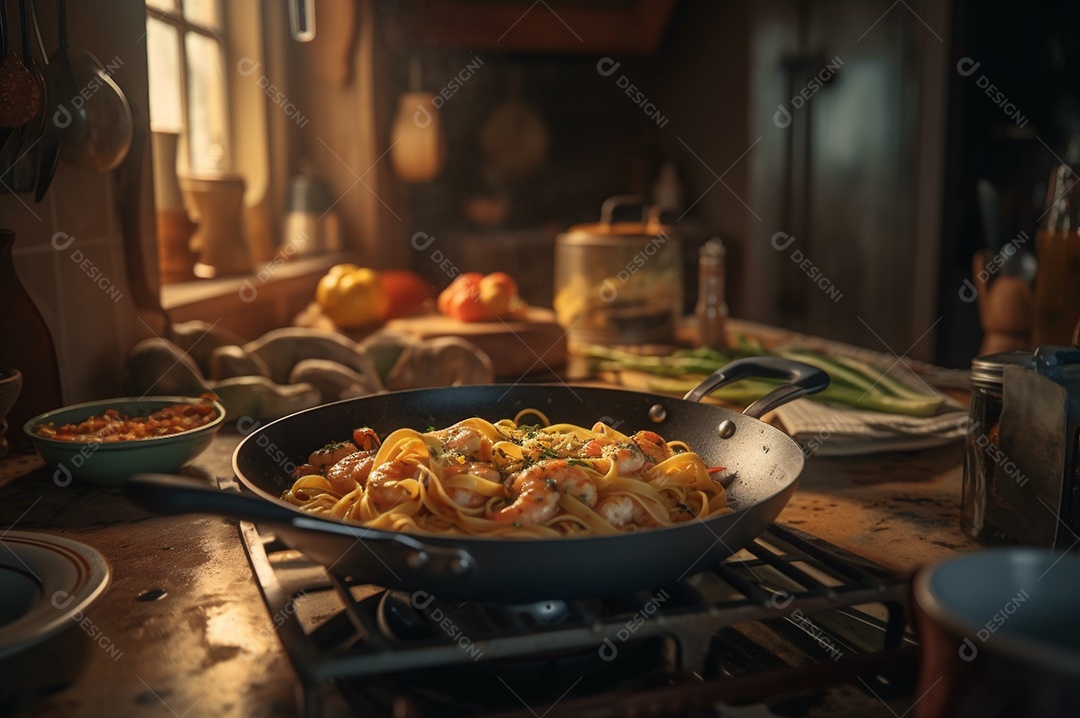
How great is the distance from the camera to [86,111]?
1.78 metres

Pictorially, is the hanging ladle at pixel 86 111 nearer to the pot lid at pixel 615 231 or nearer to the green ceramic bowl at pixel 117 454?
the green ceramic bowl at pixel 117 454

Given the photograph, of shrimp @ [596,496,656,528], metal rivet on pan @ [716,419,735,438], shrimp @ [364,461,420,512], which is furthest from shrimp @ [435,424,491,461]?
metal rivet on pan @ [716,419,735,438]

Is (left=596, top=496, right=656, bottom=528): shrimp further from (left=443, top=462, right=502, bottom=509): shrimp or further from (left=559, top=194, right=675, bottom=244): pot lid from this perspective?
(left=559, top=194, right=675, bottom=244): pot lid

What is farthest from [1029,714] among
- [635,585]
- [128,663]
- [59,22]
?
[59,22]

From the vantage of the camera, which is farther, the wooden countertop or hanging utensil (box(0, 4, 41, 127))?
hanging utensil (box(0, 4, 41, 127))

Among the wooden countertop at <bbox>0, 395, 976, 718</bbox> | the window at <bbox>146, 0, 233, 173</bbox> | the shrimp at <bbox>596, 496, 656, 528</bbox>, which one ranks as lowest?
the wooden countertop at <bbox>0, 395, 976, 718</bbox>

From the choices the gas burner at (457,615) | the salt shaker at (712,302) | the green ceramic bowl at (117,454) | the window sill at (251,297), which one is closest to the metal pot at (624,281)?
the salt shaker at (712,302)

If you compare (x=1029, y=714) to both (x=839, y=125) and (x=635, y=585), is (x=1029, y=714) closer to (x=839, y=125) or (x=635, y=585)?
(x=635, y=585)

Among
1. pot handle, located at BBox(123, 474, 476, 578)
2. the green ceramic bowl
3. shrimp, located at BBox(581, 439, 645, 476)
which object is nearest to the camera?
pot handle, located at BBox(123, 474, 476, 578)

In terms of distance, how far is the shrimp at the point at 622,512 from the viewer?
1.05 meters

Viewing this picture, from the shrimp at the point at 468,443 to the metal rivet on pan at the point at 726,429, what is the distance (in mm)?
341

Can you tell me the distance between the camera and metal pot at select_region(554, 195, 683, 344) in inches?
112

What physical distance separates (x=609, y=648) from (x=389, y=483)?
1.00 feet

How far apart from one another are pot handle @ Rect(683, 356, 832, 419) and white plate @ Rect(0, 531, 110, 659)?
33.3 inches
